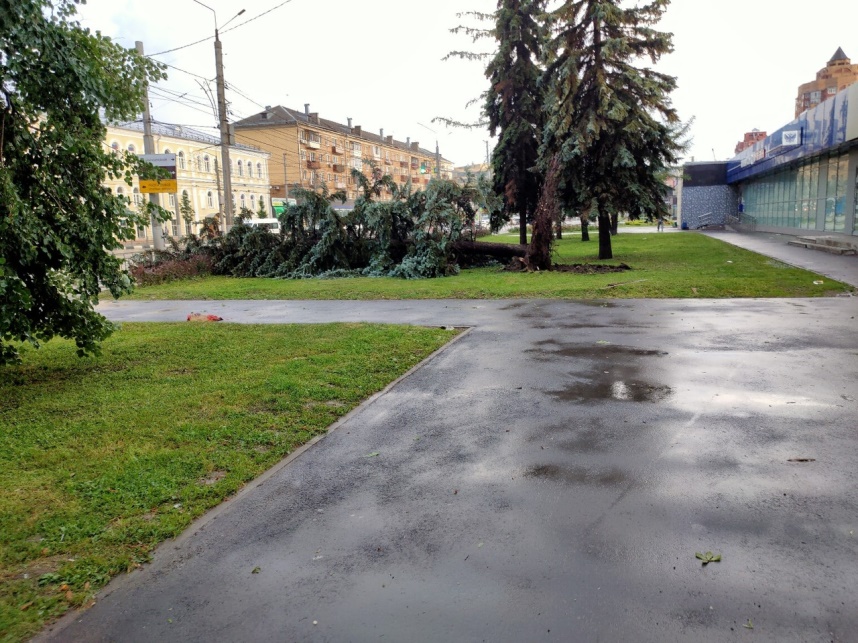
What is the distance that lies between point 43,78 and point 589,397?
6601 mm

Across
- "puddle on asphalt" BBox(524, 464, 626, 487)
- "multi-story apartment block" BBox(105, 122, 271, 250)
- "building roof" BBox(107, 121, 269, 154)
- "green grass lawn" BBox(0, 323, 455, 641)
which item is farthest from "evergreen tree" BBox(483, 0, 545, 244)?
"building roof" BBox(107, 121, 269, 154)

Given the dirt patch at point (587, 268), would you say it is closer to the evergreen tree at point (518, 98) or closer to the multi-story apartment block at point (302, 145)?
the evergreen tree at point (518, 98)

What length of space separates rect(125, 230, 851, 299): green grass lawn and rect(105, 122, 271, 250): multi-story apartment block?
34093 millimetres

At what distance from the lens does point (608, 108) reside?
65.4 feet

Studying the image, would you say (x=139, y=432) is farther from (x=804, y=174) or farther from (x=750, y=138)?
(x=750, y=138)

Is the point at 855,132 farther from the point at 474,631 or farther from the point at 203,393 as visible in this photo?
the point at 474,631

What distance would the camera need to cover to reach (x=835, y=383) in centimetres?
668

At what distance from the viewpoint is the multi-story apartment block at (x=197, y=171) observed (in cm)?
5347

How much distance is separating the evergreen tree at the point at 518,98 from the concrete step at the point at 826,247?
1033 cm

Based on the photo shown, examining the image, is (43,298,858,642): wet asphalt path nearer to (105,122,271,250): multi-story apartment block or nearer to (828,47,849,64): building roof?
(105,122,271,250): multi-story apartment block

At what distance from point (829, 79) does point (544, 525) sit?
120 metres

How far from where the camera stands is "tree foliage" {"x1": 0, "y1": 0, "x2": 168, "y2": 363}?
21.4ft

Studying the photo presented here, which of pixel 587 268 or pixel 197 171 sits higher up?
pixel 197 171

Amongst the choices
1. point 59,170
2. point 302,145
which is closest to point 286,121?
point 302,145
